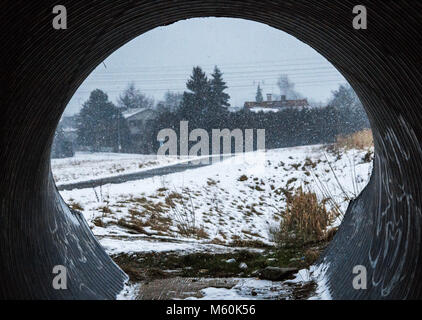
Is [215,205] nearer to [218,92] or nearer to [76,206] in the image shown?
[76,206]

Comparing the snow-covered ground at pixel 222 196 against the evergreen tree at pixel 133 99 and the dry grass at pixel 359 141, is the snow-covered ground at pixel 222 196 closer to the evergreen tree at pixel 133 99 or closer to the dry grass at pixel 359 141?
the dry grass at pixel 359 141

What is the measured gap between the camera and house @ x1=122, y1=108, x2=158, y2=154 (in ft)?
125

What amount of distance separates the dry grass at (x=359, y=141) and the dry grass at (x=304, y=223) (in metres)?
8.42

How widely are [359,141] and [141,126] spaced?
25.0 m

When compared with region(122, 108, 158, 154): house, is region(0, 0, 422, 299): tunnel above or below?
below

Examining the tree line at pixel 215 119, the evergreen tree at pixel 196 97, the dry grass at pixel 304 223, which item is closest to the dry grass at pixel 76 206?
the dry grass at pixel 304 223

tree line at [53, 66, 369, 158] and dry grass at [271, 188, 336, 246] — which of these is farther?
tree line at [53, 66, 369, 158]

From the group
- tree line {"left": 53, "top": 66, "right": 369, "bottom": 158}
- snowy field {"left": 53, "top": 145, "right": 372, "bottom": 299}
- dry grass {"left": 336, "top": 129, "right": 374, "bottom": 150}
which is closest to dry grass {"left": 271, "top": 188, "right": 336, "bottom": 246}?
snowy field {"left": 53, "top": 145, "right": 372, "bottom": 299}

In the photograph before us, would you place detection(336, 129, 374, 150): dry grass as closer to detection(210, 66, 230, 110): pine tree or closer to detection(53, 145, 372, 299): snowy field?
detection(53, 145, 372, 299): snowy field

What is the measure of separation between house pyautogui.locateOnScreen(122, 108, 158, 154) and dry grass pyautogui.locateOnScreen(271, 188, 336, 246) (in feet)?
89.9

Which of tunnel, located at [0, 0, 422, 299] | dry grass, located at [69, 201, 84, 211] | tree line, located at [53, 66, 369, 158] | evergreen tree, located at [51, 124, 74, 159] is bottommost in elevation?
dry grass, located at [69, 201, 84, 211]

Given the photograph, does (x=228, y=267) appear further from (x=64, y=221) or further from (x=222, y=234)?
(x=222, y=234)

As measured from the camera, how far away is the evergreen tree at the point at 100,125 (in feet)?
137

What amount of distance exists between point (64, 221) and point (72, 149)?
38.1 m
